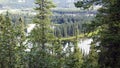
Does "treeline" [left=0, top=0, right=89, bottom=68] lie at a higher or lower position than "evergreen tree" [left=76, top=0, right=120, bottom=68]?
lower

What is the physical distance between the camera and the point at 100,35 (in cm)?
1748

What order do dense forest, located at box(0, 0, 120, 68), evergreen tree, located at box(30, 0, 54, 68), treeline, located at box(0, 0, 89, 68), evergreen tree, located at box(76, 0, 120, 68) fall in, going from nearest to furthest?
1. evergreen tree, located at box(76, 0, 120, 68)
2. dense forest, located at box(0, 0, 120, 68)
3. evergreen tree, located at box(30, 0, 54, 68)
4. treeline, located at box(0, 0, 89, 68)

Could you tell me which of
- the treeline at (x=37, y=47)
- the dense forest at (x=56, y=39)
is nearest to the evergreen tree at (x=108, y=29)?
the dense forest at (x=56, y=39)

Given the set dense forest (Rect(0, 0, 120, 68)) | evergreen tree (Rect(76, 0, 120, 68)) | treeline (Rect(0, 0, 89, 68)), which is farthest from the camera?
treeline (Rect(0, 0, 89, 68))

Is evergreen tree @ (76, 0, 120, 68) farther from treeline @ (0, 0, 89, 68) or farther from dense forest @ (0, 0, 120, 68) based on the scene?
treeline @ (0, 0, 89, 68)

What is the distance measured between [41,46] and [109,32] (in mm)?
20636

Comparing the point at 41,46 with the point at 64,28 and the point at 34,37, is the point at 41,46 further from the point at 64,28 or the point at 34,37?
the point at 64,28

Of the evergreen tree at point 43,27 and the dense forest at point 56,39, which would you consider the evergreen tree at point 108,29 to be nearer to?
the dense forest at point 56,39

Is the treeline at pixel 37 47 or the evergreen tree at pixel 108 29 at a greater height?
the evergreen tree at pixel 108 29

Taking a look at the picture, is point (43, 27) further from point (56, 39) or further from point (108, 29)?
point (108, 29)

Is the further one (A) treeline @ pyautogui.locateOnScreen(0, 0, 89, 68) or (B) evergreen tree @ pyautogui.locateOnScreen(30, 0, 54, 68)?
(A) treeline @ pyautogui.locateOnScreen(0, 0, 89, 68)

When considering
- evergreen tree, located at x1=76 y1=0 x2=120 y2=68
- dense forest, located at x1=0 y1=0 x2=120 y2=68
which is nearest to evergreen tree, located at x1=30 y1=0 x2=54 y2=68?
dense forest, located at x1=0 y1=0 x2=120 y2=68

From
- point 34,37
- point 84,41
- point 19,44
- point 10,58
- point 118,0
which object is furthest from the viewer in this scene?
point 84,41

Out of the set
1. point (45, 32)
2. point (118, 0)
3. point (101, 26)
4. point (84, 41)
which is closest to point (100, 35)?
point (101, 26)
